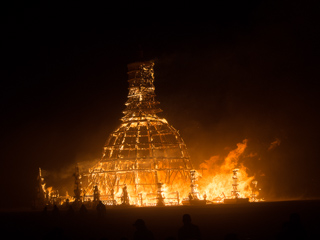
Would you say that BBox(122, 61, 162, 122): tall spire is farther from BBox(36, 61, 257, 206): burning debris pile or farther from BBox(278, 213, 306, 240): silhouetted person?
BBox(278, 213, 306, 240): silhouetted person

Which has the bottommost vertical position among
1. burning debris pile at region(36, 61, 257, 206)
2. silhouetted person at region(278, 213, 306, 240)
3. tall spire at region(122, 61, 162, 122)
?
silhouetted person at region(278, 213, 306, 240)

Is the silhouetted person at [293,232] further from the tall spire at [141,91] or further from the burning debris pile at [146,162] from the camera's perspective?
the tall spire at [141,91]

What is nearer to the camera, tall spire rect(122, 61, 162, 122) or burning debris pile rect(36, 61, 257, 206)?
burning debris pile rect(36, 61, 257, 206)

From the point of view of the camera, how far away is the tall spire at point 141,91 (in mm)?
39188

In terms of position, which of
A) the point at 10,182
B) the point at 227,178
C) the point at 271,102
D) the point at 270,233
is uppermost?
the point at 271,102

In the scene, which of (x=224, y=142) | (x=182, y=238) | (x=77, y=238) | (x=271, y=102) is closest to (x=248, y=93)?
(x=271, y=102)

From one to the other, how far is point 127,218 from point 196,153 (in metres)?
24.7

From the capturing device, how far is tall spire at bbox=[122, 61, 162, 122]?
1543 inches

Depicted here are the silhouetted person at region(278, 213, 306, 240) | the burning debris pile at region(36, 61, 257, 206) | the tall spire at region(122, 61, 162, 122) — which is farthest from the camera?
the tall spire at region(122, 61, 162, 122)

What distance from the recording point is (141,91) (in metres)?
39.3

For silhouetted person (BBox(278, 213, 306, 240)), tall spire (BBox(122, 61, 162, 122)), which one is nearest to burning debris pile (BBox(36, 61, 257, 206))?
tall spire (BBox(122, 61, 162, 122))

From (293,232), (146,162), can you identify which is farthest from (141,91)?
(293,232)

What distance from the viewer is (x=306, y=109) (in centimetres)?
3659

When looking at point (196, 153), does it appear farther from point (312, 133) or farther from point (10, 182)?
point (10, 182)
